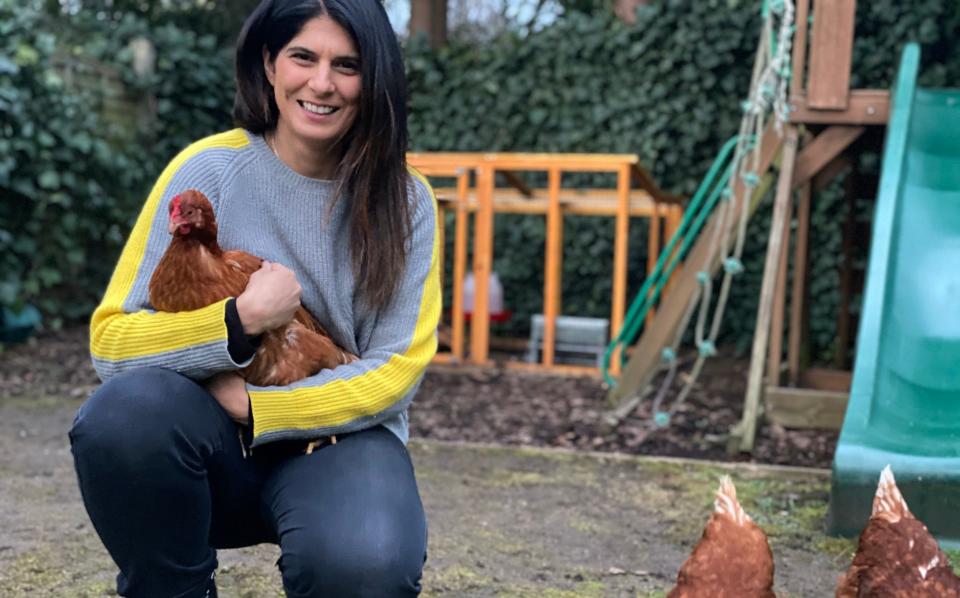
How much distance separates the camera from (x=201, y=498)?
5.64ft

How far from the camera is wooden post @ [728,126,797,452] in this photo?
4004 millimetres

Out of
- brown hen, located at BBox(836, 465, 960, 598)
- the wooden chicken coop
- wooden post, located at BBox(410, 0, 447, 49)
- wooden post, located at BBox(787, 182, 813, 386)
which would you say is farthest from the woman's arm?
wooden post, located at BBox(410, 0, 447, 49)

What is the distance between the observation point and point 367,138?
6.19 ft

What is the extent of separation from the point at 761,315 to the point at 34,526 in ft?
8.89

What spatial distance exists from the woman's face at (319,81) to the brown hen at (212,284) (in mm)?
253

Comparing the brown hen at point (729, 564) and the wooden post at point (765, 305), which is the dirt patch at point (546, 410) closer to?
the wooden post at point (765, 305)

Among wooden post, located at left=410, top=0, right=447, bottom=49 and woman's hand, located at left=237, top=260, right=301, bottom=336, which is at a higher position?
wooden post, located at left=410, top=0, right=447, bottom=49

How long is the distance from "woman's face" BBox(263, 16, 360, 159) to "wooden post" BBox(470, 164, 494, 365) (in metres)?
4.22

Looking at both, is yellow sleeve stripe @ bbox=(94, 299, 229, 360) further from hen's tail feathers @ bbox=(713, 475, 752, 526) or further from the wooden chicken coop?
the wooden chicken coop

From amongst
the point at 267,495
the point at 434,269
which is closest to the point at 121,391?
the point at 267,495

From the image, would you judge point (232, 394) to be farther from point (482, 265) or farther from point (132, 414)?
point (482, 265)

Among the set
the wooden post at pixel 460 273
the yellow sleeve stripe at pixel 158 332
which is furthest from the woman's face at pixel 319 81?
the wooden post at pixel 460 273

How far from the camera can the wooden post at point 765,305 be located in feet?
13.1

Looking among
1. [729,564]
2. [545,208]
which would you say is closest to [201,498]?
[729,564]
